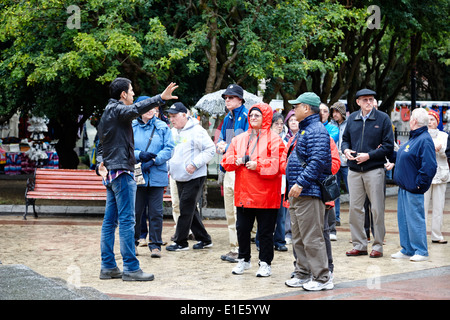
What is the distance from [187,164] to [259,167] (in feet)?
6.67

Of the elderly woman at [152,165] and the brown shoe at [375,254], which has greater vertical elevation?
the elderly woman at [152,165]

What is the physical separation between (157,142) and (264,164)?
221cm

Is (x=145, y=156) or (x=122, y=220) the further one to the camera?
(x=145, y=156)

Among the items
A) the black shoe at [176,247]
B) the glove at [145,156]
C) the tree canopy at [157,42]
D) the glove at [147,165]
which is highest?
the tree canopy at [157,42]

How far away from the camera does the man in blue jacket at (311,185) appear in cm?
661

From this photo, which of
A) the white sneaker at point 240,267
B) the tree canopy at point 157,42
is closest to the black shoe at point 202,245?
the white sneaker at point 240,267

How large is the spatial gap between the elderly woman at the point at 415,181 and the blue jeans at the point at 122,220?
3.52m

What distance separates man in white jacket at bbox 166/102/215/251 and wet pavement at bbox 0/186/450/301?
399 mm

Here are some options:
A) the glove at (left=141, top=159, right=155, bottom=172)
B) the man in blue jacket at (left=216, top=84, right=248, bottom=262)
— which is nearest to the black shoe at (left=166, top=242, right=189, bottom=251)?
the man in blue jacket at (left=216, top=84, right=248, bottom=262)

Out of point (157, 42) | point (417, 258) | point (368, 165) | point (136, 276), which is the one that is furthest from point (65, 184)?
point (417, 258)

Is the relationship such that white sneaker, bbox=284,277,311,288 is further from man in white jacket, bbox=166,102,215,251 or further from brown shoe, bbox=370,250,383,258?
man in white jacket, bbox=166,102,215,251

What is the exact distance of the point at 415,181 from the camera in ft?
28.3

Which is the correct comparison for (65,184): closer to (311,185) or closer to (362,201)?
(362,201)

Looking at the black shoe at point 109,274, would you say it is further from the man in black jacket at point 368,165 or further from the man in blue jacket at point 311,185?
the man in black jacket at point 368,165
